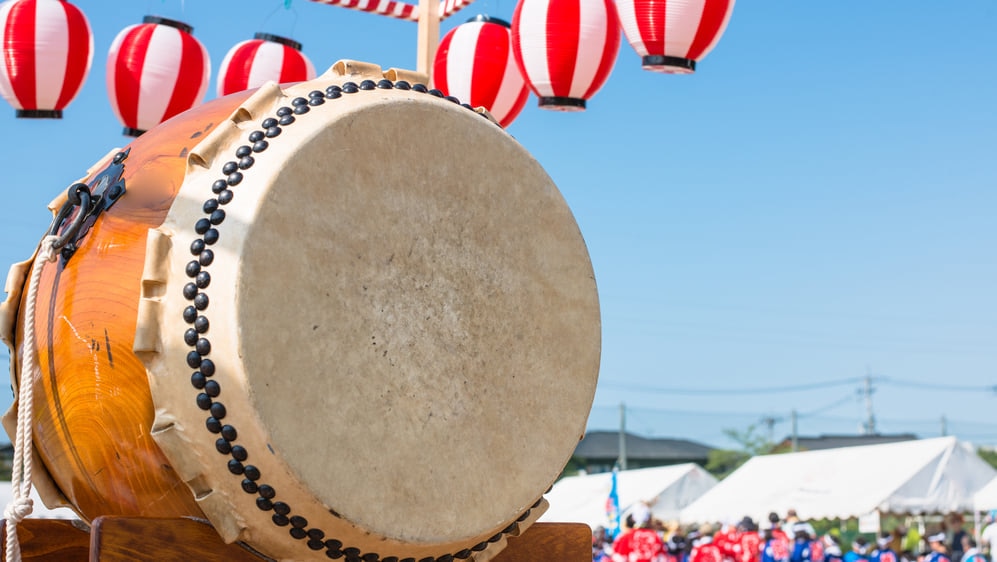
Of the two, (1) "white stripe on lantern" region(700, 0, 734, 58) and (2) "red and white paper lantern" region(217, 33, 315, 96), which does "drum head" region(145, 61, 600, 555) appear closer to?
(1) "white stripe on lantern" region(700, 0, 734, 58)

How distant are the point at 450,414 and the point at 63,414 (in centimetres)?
52

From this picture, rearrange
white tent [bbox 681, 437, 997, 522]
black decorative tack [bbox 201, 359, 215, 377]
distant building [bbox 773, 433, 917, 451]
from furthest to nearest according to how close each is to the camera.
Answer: distant building [bbox 773, 433, 917, 451], white tent [bbox 681, 437, 997, 522], black decorative tack [bbox 201, 359, 215, 377]

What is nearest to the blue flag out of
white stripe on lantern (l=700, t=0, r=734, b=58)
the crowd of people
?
the crowd of people

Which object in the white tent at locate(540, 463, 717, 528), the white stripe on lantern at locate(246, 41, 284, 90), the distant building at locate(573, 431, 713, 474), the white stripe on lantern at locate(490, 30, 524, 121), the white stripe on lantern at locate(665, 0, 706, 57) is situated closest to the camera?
the white stripe on lantern at locate(665, 0, 706, 57)

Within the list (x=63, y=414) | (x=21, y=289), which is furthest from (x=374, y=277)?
(x=21, y=289)

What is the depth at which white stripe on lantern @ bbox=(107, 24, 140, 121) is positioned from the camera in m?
4.30

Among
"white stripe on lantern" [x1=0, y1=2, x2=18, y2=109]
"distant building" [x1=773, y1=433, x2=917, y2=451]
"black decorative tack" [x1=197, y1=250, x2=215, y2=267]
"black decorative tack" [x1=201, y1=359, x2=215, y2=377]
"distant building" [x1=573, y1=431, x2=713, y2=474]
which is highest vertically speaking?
"white stripe on lantern" [x1=0, y1=2, x2=18, y2=109]

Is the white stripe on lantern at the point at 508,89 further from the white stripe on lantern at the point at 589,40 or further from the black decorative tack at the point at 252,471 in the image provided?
the black decorative tack at the point at 252,471

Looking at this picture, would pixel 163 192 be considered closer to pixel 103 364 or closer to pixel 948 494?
pixel 103 364

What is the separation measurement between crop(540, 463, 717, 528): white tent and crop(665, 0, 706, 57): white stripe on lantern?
992 centimetres

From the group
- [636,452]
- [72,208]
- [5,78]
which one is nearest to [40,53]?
[5,78]

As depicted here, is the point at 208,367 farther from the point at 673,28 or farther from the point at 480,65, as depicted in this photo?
the point at 480,65

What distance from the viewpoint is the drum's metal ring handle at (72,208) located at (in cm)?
150

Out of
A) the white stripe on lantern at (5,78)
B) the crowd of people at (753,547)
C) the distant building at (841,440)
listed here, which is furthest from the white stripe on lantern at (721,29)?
the distant building at (841,440)
